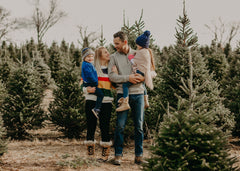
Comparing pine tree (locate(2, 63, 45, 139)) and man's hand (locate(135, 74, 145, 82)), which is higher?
man's hand (locate(135, 74, 145, 82))

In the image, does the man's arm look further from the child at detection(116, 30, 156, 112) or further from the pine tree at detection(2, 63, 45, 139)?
the pine tree at detection(2, 63, 45, 139)

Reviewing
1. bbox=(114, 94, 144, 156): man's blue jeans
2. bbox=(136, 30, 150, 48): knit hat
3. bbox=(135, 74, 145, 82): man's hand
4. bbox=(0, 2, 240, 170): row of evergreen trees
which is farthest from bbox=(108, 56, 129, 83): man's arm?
bbox=(0, 2, 240, 170): row of evergreen trees

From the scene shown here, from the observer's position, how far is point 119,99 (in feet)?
13.9

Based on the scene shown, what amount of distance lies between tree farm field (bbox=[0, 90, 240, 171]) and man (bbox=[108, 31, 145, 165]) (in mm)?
308

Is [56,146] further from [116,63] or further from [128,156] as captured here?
[116,63]

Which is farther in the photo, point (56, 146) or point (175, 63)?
point (56, 146)

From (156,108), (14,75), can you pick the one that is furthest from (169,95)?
(14,75)

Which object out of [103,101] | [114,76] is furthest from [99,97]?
[114,76]

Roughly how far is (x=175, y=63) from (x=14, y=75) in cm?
471

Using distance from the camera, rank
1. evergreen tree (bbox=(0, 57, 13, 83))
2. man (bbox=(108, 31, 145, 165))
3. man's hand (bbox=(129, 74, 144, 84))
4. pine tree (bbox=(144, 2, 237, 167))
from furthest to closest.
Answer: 1. evergreen tree (bbox=(0, 57, 13, 83))
2. man (bbox=(108, 31, 145, 165))
3. man's hand (bbox=(129, 74, 144, 84))
4. pine tree (bbox=(144, 2, 237, 167))

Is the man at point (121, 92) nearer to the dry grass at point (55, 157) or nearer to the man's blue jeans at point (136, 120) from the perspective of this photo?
the man's blue jeans at point (136, 120)

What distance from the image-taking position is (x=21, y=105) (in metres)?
7.06

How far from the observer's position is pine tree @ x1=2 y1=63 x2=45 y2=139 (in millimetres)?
6930

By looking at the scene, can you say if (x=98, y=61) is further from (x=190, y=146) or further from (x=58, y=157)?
(x=190, y=146)
